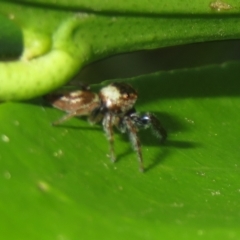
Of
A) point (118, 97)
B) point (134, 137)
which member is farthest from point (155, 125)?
point (118, 97)

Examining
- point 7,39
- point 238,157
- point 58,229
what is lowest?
point 238,157

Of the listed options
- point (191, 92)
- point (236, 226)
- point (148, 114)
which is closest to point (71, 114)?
point (148, 114)

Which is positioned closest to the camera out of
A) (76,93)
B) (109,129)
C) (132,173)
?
(132,173)

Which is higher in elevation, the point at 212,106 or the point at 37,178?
the point at 37,178

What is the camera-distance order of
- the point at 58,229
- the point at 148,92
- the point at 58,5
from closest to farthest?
the point at 58,229 < the point at 58,5 < the point at 148,92

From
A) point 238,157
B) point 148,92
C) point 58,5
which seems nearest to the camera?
point 58,5

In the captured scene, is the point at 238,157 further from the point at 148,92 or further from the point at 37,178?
the point at 37,178

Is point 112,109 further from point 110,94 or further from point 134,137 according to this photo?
point 134,137

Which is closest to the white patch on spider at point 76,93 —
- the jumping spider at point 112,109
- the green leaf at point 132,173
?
the jumping spider at point 112,109
